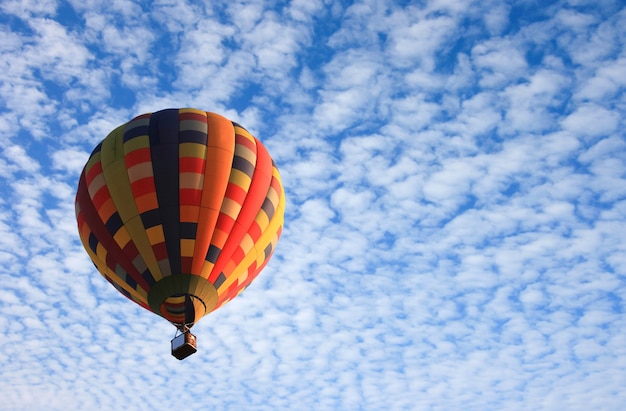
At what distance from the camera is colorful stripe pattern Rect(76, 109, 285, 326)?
48.4 feet

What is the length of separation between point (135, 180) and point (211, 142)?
1.90 m

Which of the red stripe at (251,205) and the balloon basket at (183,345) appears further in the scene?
the red stripe at (251,205)

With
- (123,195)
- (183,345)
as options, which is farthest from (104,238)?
(183,345)

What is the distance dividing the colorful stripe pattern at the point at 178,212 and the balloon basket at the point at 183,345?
379 millimetres

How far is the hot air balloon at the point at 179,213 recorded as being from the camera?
14742 mm

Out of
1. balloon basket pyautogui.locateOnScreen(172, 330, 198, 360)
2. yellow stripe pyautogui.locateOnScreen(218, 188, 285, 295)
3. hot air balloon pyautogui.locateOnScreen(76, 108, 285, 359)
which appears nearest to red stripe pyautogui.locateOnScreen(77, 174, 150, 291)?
hot air balloon pyautogui.locateOnScreen(76, 108, 285, 359)

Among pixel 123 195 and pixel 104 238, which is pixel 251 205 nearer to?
pixel 123 195

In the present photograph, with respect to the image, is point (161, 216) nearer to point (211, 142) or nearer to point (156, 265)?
point (156, 265)

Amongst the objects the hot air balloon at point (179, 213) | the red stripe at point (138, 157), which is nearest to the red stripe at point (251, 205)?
the hot air balloon at point (179, 213)

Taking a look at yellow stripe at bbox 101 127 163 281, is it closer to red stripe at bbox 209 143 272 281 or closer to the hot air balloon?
the hot air balloon

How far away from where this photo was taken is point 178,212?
1498cm

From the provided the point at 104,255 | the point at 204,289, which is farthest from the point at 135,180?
the point at 204,289

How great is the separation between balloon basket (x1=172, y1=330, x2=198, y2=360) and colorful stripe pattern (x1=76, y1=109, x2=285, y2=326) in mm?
379

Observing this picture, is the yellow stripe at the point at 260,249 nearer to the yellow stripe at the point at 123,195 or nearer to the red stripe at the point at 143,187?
the yellow stripe at the point at 123,195
